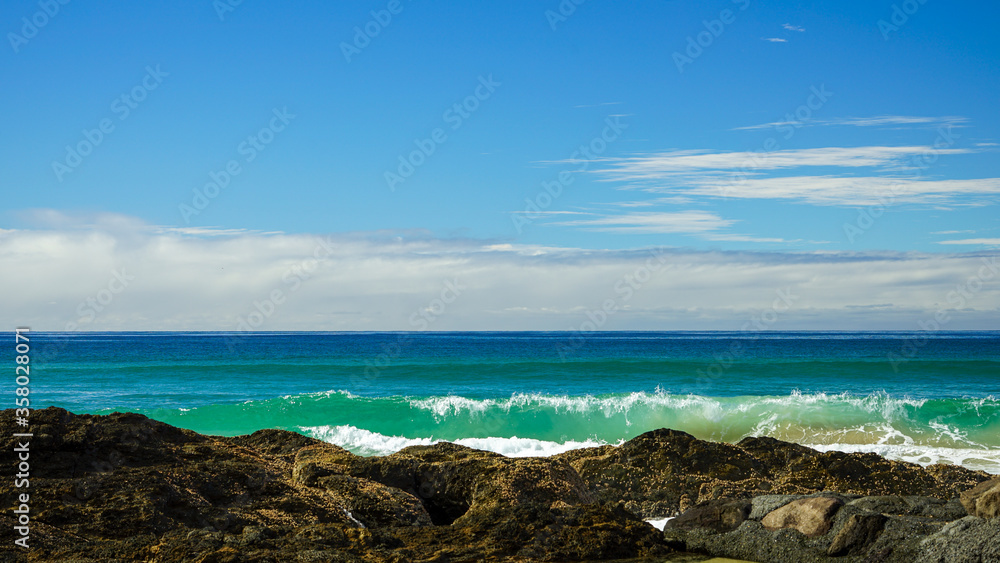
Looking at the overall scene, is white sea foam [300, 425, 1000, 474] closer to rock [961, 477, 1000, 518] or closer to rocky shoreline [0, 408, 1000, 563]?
rocky shoreline [0, 408, 1000, 563]

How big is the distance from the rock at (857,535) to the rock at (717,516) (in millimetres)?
Answer: 808

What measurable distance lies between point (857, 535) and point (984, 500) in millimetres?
853

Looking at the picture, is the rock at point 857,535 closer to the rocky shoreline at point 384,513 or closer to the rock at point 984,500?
the rocky shoreline at point 384,513

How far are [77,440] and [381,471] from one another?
2.67 meters

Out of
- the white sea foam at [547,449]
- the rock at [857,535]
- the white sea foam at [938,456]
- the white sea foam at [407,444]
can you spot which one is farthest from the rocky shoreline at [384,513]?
the white sea foam at [938,456]

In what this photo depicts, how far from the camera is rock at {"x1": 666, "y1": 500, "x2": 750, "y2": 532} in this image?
6.11 meters

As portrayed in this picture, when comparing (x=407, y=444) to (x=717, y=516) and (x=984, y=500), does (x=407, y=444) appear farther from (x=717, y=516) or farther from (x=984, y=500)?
(x=984, y=500)

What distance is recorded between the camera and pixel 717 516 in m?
6.22

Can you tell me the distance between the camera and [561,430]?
19812 mm

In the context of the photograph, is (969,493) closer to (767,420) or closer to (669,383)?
(767,420)

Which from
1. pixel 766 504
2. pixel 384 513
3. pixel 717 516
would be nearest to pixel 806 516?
pixel 766 504

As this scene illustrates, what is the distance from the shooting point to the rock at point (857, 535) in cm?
539

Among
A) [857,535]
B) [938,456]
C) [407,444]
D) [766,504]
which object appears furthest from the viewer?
[407,444]

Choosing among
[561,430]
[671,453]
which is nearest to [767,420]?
[561,430]
